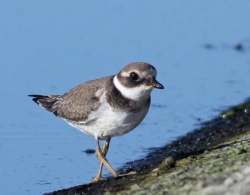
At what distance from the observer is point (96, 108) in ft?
29.1

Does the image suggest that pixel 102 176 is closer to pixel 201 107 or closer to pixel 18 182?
pixel 18 182

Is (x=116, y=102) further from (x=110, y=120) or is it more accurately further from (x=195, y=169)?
(x=195, y=169)

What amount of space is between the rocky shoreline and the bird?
516mm

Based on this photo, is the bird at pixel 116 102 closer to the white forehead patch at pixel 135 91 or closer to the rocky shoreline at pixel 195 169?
the white forehead patch at pixel 135 91

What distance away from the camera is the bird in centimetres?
866

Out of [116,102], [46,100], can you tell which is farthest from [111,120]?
[46,100]

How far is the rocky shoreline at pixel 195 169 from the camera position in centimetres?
666

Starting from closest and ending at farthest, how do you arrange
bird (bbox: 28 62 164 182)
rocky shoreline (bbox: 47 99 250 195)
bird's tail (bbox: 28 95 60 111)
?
rocky shoreline (bbox: 47 99 250 195) < bird (bbox: 28 62 164 182) < bird's tail (bbox: 28 95 60 111)

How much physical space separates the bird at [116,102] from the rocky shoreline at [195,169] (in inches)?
20.3

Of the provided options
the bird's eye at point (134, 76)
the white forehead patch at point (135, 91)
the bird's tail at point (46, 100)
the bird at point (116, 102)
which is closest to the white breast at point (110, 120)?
the bird at point (116, 102)

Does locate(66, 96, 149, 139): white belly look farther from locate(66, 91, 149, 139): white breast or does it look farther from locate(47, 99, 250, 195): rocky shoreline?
locate(47, 99, 250, 195): rocky shoreline

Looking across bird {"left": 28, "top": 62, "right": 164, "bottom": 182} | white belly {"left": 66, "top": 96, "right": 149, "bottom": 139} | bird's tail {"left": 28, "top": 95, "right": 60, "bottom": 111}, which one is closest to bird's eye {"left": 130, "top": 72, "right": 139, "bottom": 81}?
bird {"left": 28, "top": 62, "right": 164, "bottom": 182}

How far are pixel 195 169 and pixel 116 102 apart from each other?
157 cm

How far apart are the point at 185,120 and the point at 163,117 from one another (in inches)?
12.4
